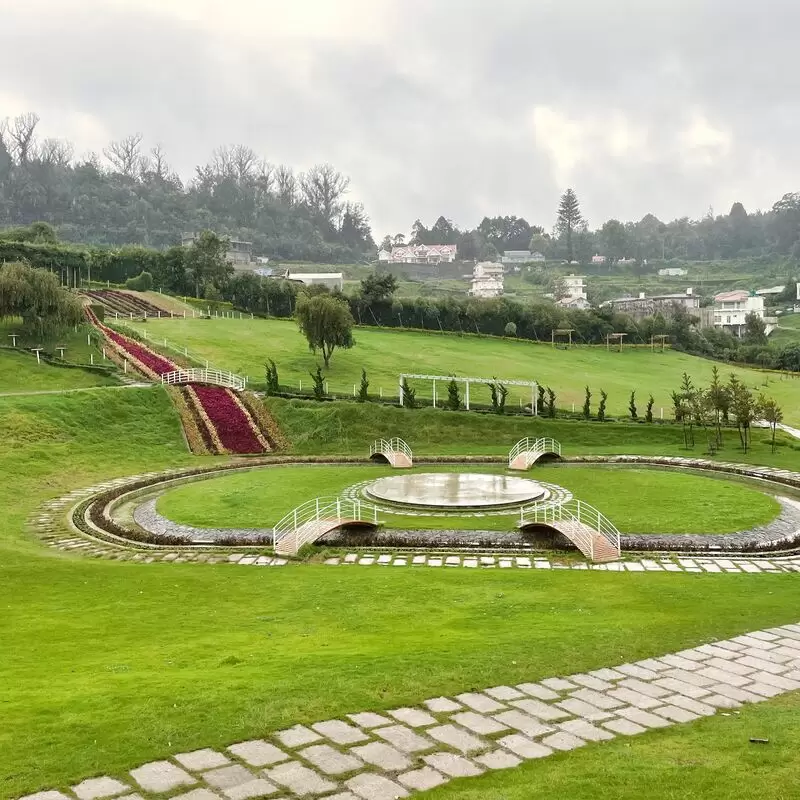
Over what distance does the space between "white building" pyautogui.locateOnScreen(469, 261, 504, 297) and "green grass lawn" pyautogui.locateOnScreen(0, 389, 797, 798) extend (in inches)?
4044

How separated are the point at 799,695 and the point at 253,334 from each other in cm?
5024

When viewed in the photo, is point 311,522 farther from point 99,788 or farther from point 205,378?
point 205,378

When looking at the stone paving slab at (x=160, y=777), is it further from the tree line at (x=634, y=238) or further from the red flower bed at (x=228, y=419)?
the tree line at (x=634, y=238)

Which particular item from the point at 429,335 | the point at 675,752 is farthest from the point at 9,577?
the point at 429,335

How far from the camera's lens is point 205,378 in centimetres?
3925

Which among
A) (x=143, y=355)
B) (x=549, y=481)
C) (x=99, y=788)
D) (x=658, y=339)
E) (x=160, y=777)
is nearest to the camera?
(x=99, y=788)

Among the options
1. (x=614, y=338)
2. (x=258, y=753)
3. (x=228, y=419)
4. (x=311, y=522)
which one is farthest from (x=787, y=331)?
(x=258, y=753)

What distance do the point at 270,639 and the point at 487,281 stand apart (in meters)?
120

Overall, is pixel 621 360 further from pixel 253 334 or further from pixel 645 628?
pixel 645 628

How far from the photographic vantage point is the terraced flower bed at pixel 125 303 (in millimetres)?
59875

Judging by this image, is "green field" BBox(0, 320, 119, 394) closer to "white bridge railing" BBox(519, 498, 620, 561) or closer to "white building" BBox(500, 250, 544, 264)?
"white bridge railing" BBox(519, 498, 620, 561)

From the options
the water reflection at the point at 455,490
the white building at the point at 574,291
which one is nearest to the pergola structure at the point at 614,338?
the white building at the point at 574,291

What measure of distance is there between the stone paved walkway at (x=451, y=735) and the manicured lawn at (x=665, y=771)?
0.23m

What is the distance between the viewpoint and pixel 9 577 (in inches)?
567
